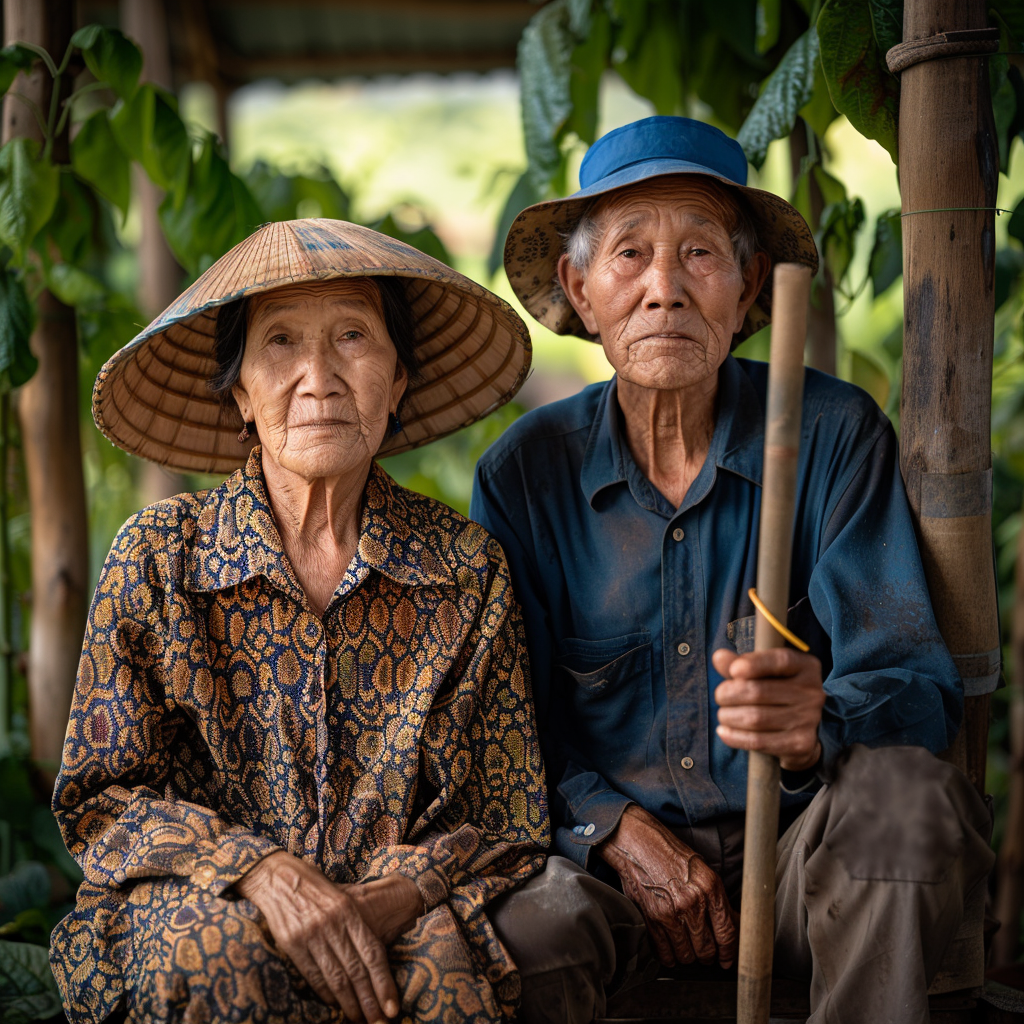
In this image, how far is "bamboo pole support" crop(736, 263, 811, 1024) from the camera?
4.39ft

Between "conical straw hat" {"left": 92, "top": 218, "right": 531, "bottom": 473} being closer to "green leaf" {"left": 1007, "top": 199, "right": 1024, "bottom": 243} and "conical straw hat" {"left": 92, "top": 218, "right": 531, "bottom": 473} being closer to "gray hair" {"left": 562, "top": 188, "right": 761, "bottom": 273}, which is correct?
"gray hair" {"left": 562, "top": 188, "right": 761, "bottom": 273}

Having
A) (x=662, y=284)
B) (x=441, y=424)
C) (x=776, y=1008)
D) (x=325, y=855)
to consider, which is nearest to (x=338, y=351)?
(x=441, y=424)

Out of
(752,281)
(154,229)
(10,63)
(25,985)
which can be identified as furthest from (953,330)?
(154,229)

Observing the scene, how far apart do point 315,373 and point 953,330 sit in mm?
1047

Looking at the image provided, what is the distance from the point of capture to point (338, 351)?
177cm

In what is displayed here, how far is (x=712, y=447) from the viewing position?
2031mm

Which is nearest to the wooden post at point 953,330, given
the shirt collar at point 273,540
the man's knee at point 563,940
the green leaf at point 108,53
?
the man's knee at point 563,940

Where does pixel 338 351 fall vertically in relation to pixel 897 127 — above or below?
below

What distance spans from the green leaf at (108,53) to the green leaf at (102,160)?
135 mm

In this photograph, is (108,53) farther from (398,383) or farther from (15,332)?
(398,383)

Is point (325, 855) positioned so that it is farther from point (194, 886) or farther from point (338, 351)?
point (338, 351)

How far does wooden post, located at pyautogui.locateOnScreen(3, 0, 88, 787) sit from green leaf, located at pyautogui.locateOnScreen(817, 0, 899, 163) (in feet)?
5.26

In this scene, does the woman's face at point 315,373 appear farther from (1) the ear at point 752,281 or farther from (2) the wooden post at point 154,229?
(2) the wooden post at point 154,229

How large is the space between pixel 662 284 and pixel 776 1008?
1251mm
